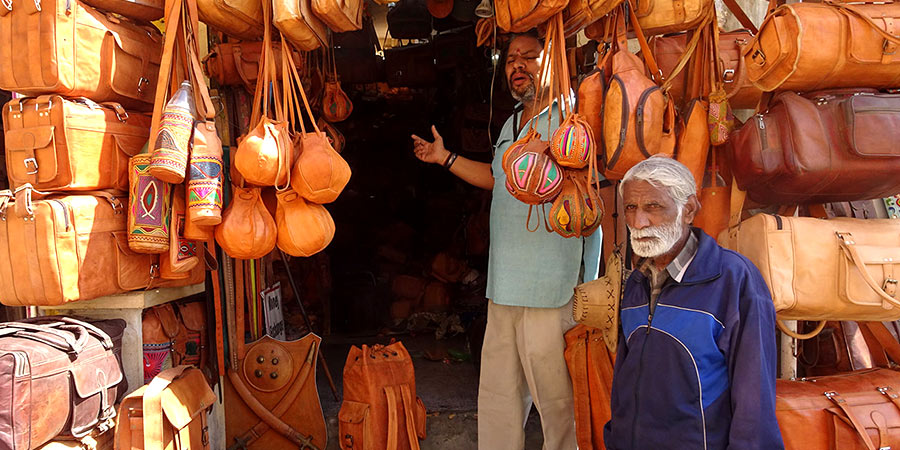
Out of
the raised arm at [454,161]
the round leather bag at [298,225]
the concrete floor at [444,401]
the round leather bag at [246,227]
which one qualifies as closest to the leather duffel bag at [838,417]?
the concrete floor at [444,401]

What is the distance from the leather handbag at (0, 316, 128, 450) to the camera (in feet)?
6.51

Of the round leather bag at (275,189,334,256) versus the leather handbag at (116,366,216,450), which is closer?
the leather handbag at (116,366,216,450)

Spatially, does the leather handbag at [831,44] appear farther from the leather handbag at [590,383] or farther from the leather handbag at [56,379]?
the leather handbag at [56,379]

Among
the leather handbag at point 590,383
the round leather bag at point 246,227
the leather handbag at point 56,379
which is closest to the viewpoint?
the leather handbag at point 56,379

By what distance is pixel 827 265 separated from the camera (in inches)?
89.4

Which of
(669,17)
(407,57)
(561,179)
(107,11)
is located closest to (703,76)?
(669,17)

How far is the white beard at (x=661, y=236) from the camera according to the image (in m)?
2.06

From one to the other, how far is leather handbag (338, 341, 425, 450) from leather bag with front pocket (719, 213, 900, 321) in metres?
1.93

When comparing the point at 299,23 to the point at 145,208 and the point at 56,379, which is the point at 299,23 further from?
the point at 56,379

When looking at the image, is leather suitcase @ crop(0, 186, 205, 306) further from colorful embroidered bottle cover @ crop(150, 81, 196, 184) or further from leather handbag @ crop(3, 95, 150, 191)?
colorful embroidered bottle cover @ crop(150, 81, 196, 184)

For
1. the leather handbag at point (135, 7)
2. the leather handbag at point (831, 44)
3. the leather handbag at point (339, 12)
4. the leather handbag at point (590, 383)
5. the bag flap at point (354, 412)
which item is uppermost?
the leather handbag at point (135, 7)

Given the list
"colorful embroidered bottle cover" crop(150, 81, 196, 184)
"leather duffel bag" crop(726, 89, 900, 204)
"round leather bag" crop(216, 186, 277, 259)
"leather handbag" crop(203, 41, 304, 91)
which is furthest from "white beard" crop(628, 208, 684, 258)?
"leather handbag" crop(203, 41, 304, 91)

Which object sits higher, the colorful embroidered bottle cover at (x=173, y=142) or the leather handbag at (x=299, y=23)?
the leather handbag at (x=299, y=23)

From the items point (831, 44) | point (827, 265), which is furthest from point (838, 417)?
point (831, 44)
